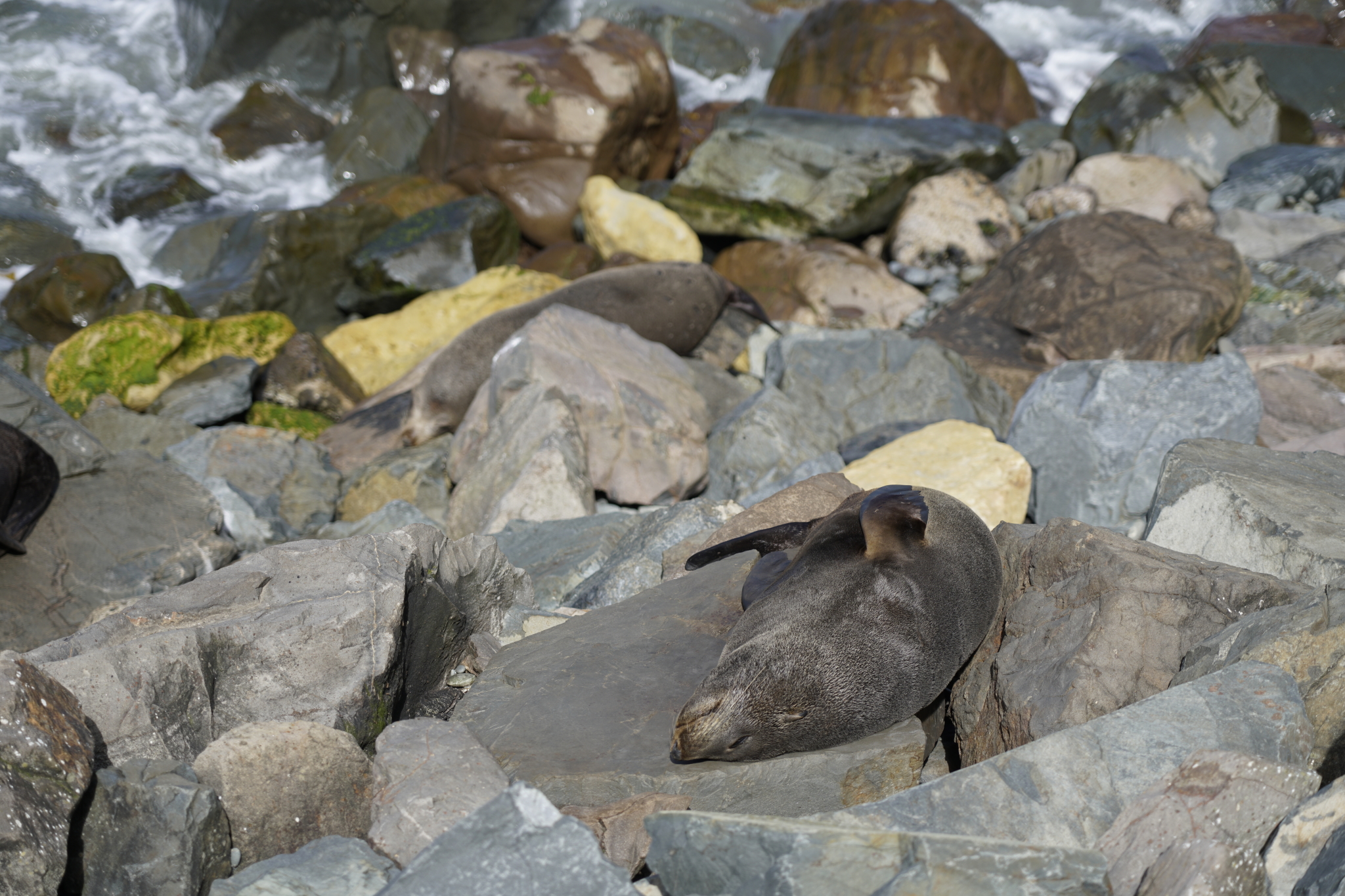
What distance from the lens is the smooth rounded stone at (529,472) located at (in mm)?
5441

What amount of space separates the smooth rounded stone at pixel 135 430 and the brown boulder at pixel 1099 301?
5.64 meters

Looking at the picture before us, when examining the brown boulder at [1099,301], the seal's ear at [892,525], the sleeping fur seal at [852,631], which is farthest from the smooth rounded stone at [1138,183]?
the seal's ear at [892,525]

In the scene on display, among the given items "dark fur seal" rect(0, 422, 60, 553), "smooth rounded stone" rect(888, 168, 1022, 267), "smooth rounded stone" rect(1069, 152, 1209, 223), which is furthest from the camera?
"smooth rounded stone" rect(1069, 152, 1209, 223)

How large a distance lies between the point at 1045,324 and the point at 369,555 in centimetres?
581

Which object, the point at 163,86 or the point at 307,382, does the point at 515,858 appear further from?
the point at 163,86

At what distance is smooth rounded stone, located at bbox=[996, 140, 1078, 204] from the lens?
1134 centimetres

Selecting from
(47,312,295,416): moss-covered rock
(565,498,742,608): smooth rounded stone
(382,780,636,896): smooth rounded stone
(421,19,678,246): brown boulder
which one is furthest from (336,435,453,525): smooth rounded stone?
(421,19,678,246): brown boulder

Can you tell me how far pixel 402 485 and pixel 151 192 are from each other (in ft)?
31.6

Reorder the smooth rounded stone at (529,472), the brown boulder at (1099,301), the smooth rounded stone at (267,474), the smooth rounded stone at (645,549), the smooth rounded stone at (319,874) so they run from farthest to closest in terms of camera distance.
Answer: the brown boulder at (1099,301) < the smooth rounded stone at (267,474) < the smooth rounded stone at (529,472) < the smooth rounded stone at (645,549) < the smooth rounded stone at (319,874)

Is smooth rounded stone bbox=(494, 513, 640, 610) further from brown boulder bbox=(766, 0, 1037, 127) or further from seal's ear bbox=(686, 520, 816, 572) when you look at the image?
brown boulder bbox=(766, 0, 1037, 127)

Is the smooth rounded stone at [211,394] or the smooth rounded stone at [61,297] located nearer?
the smooth rounded stone at [211,394]

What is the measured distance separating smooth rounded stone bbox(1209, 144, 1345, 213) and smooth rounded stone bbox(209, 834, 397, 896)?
420 inches

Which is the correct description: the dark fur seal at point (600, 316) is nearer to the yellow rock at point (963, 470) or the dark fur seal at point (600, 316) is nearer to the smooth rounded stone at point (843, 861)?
the yellow rock at point (963, 470)

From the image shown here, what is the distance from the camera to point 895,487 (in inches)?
143
